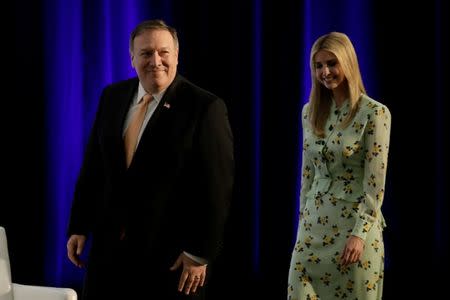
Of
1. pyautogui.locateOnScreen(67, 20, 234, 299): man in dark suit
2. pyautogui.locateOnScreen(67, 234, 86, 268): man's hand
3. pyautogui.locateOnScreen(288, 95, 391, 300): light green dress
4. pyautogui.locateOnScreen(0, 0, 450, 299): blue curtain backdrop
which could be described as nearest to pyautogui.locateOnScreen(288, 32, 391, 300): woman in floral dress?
pyautogui.locateOnScreen(288, 95, 391, 300): light green dress

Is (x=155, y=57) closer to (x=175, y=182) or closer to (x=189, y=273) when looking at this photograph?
(x=175, y=182)

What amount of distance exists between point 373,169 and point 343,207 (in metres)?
0.18

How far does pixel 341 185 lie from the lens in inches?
93.2

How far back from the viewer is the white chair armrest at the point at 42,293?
216cm

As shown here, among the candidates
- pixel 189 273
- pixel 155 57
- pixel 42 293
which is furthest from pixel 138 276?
pixel 155 57

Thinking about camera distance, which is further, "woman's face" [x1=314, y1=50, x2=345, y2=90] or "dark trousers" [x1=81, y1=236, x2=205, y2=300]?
"woman's face" [x1=314, y1=50, x2=345, y2=90]

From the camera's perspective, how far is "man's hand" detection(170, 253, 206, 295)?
1985 millimetres

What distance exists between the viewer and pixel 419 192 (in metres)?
3.81

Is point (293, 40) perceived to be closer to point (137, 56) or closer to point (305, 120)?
point (305, 120)

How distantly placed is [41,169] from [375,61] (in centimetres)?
199

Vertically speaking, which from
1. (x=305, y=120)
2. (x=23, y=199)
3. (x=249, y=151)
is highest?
(x=305, y=120)

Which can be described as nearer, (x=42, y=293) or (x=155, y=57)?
(x=155, y=57)

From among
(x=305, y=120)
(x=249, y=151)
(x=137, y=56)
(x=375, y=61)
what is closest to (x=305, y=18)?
(x=375, y=61)

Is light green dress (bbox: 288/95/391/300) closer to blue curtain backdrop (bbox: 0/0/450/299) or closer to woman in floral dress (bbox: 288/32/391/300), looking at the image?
woman in floral dress (bbox: 288/32/391/300)
